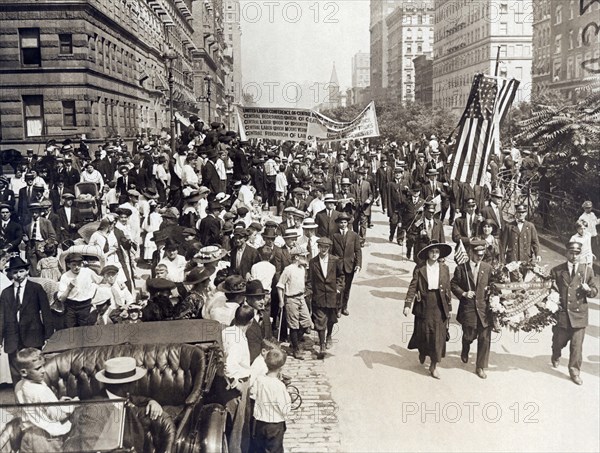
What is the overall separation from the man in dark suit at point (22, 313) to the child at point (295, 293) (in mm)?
3301

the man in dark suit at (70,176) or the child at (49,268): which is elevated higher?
the man in dark suit at (70,176)

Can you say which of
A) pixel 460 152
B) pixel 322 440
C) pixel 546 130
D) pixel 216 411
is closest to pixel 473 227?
pixel 460 152

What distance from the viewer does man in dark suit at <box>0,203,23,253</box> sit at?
12.0 metres

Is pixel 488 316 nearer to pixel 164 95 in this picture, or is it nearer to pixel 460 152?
pixel 460 152

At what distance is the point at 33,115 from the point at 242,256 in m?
23.3

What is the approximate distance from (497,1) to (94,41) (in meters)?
51.7

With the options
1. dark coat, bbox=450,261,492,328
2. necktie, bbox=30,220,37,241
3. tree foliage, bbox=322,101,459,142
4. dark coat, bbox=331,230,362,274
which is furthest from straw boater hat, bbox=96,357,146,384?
tree foliage, bbox=322,101,459,142

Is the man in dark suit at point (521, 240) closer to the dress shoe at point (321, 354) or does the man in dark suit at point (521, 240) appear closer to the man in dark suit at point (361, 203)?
the dress shoe at point (321, 354)

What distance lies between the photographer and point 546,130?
18484 millimetres

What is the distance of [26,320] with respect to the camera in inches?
328

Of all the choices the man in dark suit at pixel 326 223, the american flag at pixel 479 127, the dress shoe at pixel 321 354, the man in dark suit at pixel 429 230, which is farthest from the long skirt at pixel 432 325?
the american flag at pixel 479 127

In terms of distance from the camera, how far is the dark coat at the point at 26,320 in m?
8.27

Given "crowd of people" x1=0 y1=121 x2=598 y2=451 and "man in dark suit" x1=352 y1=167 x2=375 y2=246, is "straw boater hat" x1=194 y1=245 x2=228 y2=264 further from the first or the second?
"man in dark suit" x1=352 y1=167 x2=375 y2=246

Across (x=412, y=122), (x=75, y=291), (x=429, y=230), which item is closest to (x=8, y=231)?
(x=75, y=291)
